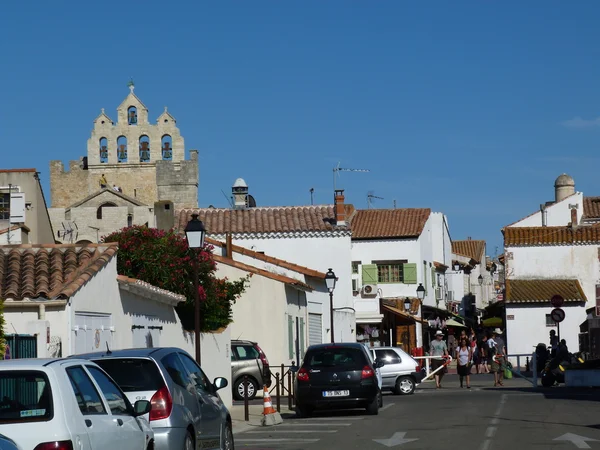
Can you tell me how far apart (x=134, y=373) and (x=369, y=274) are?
51.3 metres

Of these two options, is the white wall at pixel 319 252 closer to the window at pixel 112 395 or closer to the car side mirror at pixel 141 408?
the window at pixel 112 395

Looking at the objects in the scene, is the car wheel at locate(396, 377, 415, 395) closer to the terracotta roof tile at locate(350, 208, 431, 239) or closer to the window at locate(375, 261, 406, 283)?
the terracotta roof tile at locate(350, 208, 431, 239)

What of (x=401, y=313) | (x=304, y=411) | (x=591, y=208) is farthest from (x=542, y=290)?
(x=304, y=411)

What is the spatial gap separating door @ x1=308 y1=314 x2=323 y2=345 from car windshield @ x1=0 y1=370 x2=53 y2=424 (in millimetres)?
35857

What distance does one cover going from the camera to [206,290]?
28.6 metres

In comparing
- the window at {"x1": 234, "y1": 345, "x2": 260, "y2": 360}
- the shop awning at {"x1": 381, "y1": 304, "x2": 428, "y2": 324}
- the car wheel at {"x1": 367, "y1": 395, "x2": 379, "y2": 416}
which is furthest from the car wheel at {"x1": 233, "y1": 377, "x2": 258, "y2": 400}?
the shop awning at {"x1": 381, "y1": 304, "x2": 428, "y2": 324}

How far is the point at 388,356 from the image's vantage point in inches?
1359

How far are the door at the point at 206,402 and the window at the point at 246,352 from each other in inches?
712

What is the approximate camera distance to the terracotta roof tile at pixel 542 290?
59656 millimetres

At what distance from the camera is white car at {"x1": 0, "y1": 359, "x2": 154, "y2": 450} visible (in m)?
8.54

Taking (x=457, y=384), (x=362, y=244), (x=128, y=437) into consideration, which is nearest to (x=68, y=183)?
(x=362, y=244)

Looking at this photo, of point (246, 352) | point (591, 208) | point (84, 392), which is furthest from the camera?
point (591, 208)

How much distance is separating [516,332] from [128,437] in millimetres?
51365

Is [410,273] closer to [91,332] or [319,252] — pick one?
[319,252]
